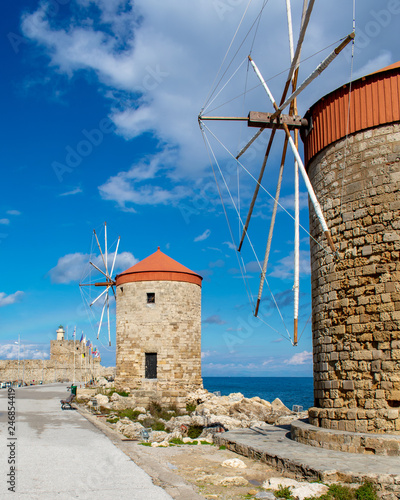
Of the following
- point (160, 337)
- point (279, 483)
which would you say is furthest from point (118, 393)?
A: point (279, 483)

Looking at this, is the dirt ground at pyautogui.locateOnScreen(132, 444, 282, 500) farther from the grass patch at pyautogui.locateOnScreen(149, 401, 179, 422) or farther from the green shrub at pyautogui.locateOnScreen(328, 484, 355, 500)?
the grass patch at pyautogui.locateOnScreen(149, 401, 179, 422)

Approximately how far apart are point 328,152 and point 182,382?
15.1 metres

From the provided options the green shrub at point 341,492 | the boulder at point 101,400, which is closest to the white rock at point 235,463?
the green shrub at point 341,492

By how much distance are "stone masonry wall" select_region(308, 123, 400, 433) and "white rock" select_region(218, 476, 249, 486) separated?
239cm

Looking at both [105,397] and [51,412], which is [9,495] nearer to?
[51,412]

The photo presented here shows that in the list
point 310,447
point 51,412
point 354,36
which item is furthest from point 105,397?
point 354,36

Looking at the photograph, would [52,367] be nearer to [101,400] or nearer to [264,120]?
[101,400]

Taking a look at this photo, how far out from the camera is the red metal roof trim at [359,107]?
25.3 ft

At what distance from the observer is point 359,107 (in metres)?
8.09

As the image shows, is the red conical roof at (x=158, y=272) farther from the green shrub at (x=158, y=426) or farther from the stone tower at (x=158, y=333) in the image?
the green shrub at (x=158, y=426)

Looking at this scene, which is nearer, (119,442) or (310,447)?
(310,447)

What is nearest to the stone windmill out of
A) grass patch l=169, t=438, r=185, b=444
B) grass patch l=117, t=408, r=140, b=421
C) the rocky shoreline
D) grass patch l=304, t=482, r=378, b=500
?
the rocky shoreline

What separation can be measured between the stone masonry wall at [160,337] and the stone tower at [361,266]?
1315 centimetres

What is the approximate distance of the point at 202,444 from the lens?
888 cm
